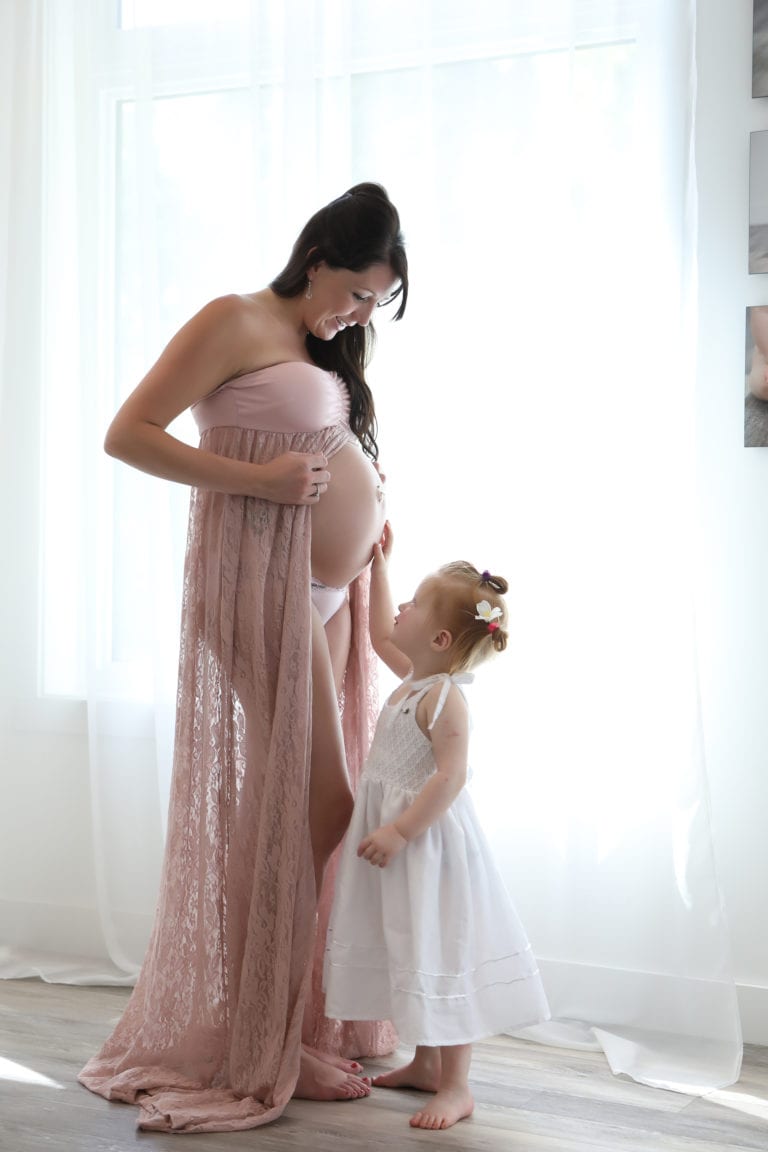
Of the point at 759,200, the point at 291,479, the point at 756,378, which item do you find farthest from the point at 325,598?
the point at 759,200

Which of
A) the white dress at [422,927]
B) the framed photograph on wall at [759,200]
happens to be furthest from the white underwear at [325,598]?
the framed photograph on wall at [759,200]

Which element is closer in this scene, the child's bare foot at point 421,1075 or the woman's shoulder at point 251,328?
the woman's shoulder at point 251,328

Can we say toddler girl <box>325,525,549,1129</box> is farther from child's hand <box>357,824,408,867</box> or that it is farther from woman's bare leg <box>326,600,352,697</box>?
woman's bare leg <box>326,600,352,697</box>

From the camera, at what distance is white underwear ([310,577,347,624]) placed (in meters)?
1.91

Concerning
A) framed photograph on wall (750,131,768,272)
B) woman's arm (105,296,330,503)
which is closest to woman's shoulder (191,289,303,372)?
woman's arm (105,296,330,503)

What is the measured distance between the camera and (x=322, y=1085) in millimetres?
1833

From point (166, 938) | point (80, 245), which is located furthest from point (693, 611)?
point (80, 245)

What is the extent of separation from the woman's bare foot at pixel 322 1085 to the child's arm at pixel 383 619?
620mm

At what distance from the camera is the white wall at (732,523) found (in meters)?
2.11

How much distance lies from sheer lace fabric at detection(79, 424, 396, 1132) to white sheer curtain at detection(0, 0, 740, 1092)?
457 mm

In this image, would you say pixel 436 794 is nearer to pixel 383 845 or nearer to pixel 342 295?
pixel 383 845

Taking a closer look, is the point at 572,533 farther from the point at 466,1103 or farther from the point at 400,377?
the point at 466,1103

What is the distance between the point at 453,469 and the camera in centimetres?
224

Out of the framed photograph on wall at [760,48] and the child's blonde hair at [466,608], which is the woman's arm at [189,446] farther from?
the framed photograph on wall at [760,48]
